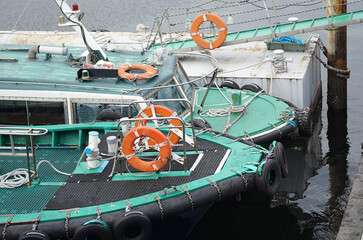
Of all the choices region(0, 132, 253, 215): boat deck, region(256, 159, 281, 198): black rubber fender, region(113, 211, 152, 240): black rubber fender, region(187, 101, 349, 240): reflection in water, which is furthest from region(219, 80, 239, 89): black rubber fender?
region(113, 211, 152, 240): black rubber fender

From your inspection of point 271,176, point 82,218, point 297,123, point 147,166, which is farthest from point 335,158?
point 82,218

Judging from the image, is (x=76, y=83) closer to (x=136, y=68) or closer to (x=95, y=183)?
(x=136, y=68)

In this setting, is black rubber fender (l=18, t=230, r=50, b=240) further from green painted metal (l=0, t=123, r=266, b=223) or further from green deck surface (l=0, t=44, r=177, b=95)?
green deck surface (l=0, t=44, r=177, b=95)

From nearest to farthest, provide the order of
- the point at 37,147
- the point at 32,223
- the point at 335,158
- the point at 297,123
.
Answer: the point at 32,223
the point at 37,147
the point at 297,123
the point at 335,158

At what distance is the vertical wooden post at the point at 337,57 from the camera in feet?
47.5

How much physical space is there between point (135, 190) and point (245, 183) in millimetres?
1475

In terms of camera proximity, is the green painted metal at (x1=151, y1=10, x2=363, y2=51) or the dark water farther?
the green painted metal at (x1=151, y1=10, x2=363, y2=51)

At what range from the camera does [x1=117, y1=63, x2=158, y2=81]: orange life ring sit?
10367mm

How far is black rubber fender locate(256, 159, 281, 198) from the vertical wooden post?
23.2ft

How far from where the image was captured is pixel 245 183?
7898 mm

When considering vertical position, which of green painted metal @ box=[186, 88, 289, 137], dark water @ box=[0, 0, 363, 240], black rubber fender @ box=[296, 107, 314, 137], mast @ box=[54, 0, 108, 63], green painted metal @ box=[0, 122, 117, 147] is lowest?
dark water @ box=[0, 0, 363, 240]

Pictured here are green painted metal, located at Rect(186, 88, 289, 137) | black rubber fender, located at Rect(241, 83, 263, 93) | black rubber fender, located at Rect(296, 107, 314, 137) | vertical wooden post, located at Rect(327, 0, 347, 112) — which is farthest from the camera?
vertical wooden post, located at Rect(327, 0, 347, 112)

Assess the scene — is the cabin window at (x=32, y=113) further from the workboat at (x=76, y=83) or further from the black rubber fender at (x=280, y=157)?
the black rubber fender at (x=280, y=157)

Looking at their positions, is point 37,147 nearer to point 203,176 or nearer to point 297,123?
point 203,176
